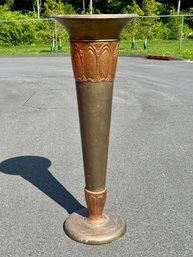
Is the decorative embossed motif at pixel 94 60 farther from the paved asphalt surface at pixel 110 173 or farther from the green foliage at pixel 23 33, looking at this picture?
the green foliage at pixel 23 33

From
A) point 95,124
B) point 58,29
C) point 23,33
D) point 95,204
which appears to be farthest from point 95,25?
point 23,33

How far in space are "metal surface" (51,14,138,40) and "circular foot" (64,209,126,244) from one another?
1761mm

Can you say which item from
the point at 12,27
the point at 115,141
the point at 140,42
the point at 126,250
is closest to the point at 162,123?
the point at 115,141

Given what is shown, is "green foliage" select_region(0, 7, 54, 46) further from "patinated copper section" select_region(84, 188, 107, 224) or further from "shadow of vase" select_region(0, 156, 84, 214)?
"patinated copper section" select_region(84, 188, 107, 224)

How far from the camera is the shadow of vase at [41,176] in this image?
4.29 m

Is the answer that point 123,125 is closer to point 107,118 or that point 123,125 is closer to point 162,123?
point 162,123

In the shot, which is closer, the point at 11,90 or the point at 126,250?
the point at 126,250

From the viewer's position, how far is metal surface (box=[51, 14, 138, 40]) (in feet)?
9.33

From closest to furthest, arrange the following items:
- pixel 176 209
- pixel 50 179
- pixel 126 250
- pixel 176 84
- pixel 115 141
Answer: pixel 126 250, pixel 176 209, pixel 50 179, pixel 115 141, pixel 176 84

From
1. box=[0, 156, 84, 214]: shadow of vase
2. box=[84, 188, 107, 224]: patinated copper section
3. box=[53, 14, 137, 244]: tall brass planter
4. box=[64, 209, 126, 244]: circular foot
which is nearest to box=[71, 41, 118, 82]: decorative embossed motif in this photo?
box=[53, 14, 137, 244]: tall brass planter

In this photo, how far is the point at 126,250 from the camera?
11.2 feet

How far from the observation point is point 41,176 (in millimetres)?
4957

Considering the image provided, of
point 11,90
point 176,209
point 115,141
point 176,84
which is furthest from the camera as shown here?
point 176,84

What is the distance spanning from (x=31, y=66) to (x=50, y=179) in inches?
466
